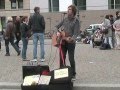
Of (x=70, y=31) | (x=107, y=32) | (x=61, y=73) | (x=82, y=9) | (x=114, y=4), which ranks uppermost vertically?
(x=114, y=4)

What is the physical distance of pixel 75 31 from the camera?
33.8ft

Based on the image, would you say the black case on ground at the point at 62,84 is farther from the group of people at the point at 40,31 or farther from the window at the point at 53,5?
the window at the point at 53,5

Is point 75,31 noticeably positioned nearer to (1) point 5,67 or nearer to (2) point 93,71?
(2) point 93,71

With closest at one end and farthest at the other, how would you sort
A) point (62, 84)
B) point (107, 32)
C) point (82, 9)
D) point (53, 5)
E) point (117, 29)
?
point (62, 84) < point (117, 29) < point (107, 32) < point (82, 9) < point (53, 5)

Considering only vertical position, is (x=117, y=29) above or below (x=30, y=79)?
above

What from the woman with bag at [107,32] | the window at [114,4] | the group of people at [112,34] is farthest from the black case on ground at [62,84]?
the window at [114,4]

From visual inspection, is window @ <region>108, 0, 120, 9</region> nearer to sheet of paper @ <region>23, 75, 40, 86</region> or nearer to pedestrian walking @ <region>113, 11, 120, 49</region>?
pedestrian walking @ <region>113, 11, 120, 49</region>

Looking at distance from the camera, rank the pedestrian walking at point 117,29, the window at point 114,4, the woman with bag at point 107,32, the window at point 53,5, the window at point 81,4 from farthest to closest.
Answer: the window at point 53,5 < the window at point 81,4 < the window at point 114,4 < the woman with bag at point 107,32 < the pedestrian walking at point 117,29

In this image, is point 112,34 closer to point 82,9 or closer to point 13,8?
point 82,9

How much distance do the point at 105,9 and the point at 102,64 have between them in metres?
46.2

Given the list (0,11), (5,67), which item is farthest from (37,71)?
(0,11)

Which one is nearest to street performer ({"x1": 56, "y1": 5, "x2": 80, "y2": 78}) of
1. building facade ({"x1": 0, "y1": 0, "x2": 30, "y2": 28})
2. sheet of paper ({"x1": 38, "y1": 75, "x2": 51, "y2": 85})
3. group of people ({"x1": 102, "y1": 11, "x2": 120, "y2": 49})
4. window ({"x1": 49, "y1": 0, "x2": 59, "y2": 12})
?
sheet of paper ({"x1": 38, "y1": 75, "x2": 51, "y2": 85})

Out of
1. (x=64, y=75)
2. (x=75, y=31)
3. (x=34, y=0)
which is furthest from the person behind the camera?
(x=34, y=0)

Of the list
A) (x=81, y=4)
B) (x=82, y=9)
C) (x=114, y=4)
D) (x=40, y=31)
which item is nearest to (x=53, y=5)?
(x=81, y=4)
